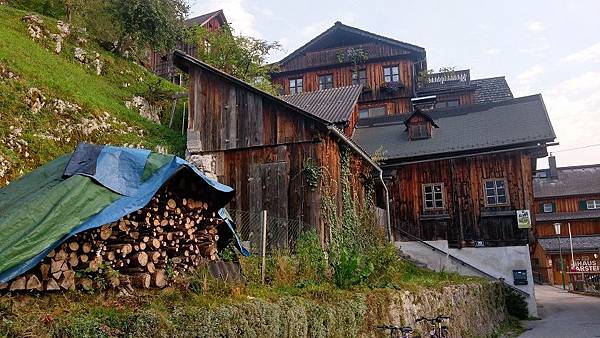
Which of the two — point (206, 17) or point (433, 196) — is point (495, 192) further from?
point (206, 17)

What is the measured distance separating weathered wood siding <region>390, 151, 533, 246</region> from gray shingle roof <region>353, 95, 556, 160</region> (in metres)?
0.61

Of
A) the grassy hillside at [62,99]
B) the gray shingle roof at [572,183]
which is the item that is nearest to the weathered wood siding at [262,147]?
the grassy hillside at [62,99]

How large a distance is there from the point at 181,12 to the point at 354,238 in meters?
20.4

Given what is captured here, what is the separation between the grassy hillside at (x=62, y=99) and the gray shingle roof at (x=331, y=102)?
5240mm

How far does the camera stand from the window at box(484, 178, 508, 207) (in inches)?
829

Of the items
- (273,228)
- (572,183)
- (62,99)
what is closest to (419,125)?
(273,228)

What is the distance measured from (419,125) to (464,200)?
4.50 m

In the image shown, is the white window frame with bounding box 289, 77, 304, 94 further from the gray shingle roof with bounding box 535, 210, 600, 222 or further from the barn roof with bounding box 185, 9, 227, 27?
the gray shingle roof with bounding box 535, 210, 600, 222

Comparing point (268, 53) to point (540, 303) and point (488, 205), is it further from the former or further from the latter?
point (540, 303)

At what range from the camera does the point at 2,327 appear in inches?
163

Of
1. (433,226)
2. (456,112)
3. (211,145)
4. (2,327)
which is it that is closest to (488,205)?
(433,226)

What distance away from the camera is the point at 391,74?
111 ft

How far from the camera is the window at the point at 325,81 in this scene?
3484 cm

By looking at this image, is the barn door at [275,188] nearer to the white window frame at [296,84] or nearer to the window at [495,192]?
the window at [495,192]
